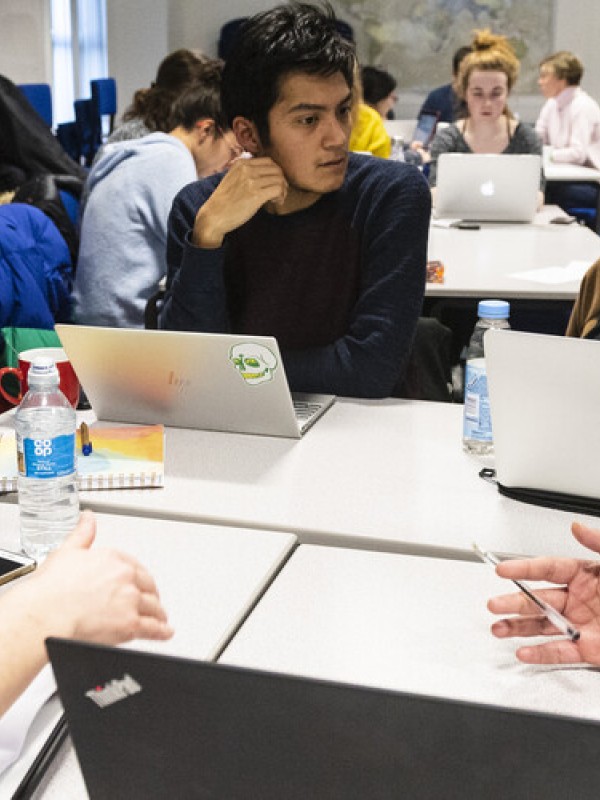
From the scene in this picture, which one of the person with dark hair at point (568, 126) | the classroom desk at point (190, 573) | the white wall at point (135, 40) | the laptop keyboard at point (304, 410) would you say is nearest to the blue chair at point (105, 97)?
the white wall at point (135, 40)

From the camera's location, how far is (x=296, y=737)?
617 mm

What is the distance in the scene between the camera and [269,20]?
2000 mm

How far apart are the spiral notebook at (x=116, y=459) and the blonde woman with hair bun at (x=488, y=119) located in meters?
3.25

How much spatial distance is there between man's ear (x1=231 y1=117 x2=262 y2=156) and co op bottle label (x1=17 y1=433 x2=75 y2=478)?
1.03 metres

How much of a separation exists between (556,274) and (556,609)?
6.76 ft

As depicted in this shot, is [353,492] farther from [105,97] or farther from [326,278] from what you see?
[105,97]

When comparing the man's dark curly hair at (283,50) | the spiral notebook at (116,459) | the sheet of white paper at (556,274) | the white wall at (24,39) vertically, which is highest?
the white wall at (24,39)

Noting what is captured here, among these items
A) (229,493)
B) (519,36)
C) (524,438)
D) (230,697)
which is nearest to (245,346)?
(229,493)

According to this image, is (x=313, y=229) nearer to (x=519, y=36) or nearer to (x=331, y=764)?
(x=331, y=764)

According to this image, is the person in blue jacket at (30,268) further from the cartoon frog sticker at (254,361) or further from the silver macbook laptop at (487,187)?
the silver macbook laptop at (487,187)

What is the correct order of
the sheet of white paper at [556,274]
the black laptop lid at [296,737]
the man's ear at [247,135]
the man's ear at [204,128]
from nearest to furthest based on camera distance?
the black laptop lid at [296,737] → the man's ear at [247,135] → the sheet of white paper at [556,274] → the man's ear at [204,128]

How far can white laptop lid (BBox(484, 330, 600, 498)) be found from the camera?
1.25m

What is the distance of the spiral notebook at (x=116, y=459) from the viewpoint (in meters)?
1.48

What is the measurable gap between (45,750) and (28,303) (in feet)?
5.45
